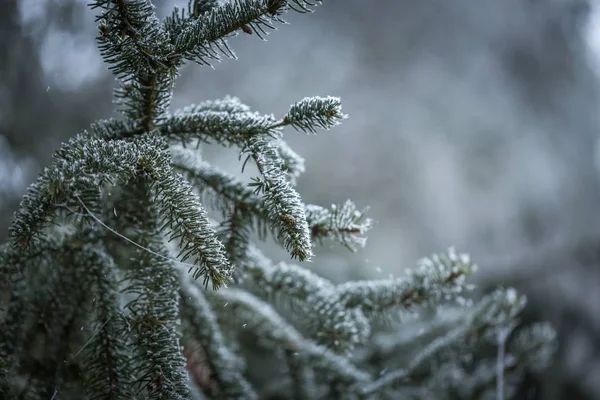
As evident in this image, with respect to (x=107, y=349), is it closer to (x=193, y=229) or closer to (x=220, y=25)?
(x=193, y=229)

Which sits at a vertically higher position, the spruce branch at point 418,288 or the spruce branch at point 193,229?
the spruce branch at point 418,288

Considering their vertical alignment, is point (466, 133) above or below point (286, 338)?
above

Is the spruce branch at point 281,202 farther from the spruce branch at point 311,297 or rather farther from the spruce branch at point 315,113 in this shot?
the spruce branch at point 311,297

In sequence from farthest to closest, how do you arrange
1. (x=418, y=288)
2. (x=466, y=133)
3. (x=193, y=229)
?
(x=466, y=133)
(x=418, y=288)
(x=193, y=229)

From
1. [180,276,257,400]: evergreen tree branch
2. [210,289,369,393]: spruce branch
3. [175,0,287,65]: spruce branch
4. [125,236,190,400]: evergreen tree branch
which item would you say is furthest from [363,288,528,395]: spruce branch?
[175,0,287,65]: spruce branch

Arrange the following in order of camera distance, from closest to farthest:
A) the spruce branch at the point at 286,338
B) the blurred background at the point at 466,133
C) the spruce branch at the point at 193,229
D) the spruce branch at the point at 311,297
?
the spruce branch at the point at 193,229 → the spruce branch at the point at 311,297 → the spruce branch at the point at 286,338 → the blurred background at the point at 466,133

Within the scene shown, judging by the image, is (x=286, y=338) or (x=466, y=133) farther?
(x=466, y=133)

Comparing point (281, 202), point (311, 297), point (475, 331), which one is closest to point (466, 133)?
point (475, 331)

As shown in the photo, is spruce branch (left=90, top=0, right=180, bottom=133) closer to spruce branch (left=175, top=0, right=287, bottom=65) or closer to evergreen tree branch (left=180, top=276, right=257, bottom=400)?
spruce branch (left=175, top=0, right=287, bottom=65)

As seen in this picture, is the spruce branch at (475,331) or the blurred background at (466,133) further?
the blurred background at (466,133)

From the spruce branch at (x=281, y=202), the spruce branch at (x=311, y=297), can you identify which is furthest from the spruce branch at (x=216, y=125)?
the spruce branch at (x=311, y=297)
